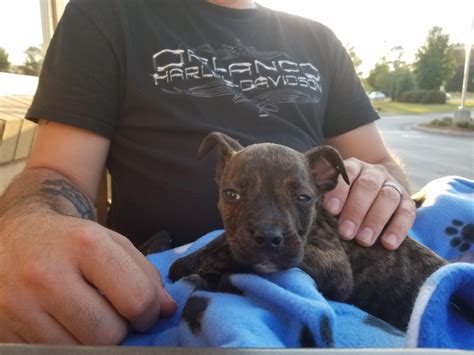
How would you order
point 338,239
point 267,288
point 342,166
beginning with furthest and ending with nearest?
point 338,239 < point 342,166 < point 267,288

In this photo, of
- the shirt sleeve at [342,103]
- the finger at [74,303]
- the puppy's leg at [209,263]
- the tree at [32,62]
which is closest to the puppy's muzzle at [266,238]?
the puppy's leg at [209,263]

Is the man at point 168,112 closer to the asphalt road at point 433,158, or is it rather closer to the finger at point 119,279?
the finger at point 119,279

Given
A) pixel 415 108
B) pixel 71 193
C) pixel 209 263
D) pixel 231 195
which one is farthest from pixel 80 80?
pixel 415 108

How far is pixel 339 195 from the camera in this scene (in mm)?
1848

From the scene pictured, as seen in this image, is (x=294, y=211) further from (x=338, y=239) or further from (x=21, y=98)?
(x=21, y=98)

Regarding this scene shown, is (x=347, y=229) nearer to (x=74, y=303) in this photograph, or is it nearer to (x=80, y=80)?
(x=74, y=303)

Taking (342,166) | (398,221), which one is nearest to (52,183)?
(342,166)

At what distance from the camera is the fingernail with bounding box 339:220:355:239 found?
1734 millimetres

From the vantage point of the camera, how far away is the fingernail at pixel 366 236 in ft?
5.67

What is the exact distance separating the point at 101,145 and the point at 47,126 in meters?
0.24

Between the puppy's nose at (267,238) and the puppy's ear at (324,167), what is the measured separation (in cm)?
43

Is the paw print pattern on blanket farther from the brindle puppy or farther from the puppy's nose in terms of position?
the puppy's nose

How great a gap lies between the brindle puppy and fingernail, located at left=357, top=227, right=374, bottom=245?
0.04 metres

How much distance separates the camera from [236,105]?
2.15 m
